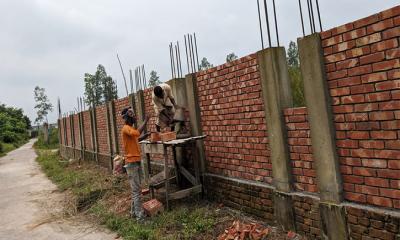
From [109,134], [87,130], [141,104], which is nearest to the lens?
[141,104]

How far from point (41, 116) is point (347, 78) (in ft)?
181

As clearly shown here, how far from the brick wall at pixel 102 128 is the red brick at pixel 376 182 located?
957 centimetres

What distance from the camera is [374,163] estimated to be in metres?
3.10

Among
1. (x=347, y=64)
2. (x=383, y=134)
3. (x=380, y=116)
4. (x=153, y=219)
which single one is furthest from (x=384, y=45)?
(x=153, y=219)

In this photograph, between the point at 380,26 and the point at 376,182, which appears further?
the point at 376,182

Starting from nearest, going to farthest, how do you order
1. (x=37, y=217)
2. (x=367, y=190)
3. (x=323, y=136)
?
(x=367, y=190)
(x=323, y=136)
(x=37, y=217)

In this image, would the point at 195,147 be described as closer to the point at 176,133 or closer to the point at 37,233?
the point at 176,133

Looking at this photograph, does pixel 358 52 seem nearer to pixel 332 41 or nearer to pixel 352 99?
pixel 332 41

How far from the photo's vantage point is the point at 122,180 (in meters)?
8.77

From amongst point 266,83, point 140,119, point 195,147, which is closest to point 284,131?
point 266,83

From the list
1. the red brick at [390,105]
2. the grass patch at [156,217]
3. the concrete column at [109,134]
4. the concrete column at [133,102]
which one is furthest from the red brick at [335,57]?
the concrete column at [109,134]

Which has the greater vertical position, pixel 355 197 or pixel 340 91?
pixel 340 91

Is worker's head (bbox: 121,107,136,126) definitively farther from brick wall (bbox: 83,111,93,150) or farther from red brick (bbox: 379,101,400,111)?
brick wall (bbox: 83,111,93,150)

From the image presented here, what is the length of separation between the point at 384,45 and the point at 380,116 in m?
0.60
